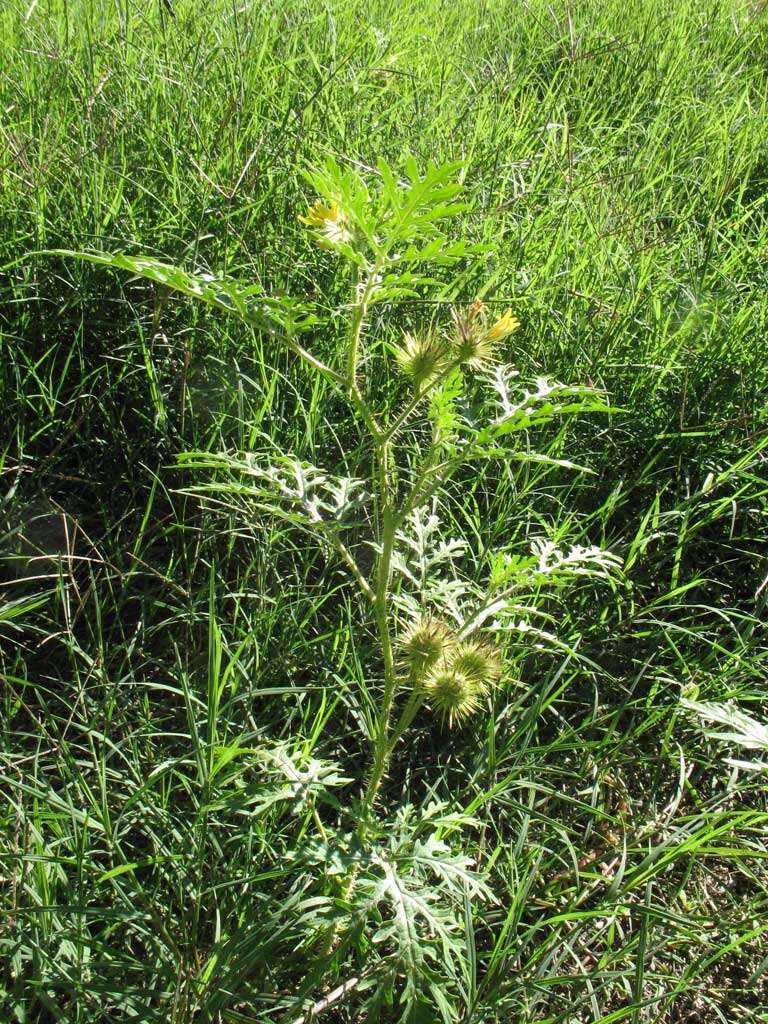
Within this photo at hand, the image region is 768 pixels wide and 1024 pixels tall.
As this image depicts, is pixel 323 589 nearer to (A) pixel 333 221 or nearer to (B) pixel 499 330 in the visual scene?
(B) pixel 499 330

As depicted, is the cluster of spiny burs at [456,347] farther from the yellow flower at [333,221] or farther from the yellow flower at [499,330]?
the yellow flower at [333,221]

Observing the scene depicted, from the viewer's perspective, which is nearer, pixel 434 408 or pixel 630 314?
pixel 434 408

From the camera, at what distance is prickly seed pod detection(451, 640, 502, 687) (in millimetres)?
1452

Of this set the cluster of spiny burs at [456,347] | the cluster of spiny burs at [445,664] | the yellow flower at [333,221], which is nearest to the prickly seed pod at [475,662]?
the cluster of spiny burs at [445,664]

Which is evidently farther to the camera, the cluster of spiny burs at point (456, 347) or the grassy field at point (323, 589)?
the grassy field at point (323, 589)

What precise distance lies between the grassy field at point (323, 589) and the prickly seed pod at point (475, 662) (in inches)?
5.0

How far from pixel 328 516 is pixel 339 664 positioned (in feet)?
1.04

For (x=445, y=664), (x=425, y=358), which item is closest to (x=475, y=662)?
(x=445, y=664)

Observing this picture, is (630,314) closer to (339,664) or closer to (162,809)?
(339,664)

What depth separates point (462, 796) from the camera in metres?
1.74

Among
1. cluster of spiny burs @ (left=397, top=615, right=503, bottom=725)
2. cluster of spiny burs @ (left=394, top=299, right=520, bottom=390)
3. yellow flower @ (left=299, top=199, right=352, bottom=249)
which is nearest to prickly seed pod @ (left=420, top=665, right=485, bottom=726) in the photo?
cluster of spiny burs @ (left=397, top=615, right=503, bottom=725)

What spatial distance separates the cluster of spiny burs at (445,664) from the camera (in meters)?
1.42

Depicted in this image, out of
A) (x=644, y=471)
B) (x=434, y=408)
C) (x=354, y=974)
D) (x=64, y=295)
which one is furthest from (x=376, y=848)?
(x=64, y=295)

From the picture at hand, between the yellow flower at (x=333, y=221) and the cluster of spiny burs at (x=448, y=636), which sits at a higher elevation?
the yellow flower at (x=333, y=221)
